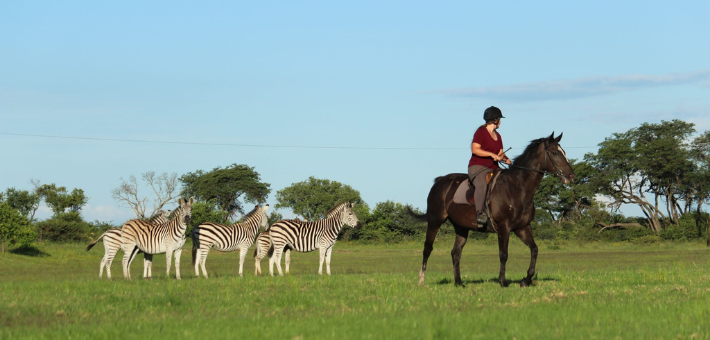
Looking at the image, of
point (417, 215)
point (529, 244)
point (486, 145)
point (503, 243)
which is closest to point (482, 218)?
point (503, 243)

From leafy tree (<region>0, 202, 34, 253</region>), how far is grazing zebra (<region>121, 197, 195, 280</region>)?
15.2 metres

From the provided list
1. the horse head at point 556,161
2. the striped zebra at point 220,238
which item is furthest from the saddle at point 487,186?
the striped zebra at point 220,238

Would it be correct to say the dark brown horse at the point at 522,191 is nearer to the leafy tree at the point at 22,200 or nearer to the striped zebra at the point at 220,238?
the striped zebra at the point at 220,238

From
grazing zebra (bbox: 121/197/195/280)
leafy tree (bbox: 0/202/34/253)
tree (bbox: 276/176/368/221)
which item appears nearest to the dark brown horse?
grazing zebra (bbox: 121/197/195/280)

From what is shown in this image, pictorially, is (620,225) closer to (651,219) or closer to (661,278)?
(651,219)

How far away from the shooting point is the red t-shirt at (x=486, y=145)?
13.8 m

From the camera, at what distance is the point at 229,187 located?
89312mm

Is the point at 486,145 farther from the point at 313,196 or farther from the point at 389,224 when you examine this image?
the point at 313,196

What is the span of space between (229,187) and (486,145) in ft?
255

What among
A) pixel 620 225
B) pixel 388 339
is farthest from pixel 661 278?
pixel 620 225

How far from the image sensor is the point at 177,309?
10180mm

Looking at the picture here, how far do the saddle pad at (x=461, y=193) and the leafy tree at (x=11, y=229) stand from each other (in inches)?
963

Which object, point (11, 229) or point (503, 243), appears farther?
point (11, 229)

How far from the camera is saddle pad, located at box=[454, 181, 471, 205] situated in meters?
13.9
